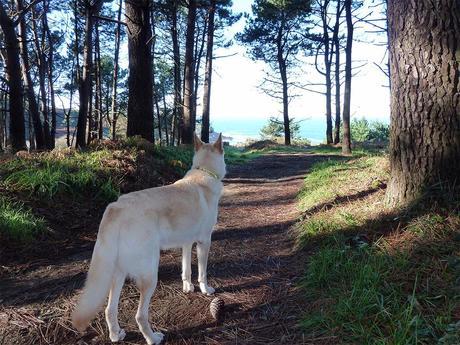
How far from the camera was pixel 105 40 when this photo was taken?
1022 inches

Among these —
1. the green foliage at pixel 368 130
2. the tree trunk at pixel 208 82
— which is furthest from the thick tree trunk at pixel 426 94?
the green foliage at pixel 368 130

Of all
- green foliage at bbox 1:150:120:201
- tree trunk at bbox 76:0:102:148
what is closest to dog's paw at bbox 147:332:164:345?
green foliage at bbox 1:150:120:201

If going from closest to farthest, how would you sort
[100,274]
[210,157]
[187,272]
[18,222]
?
[100,274], [187,272], [210,157], [18,222]

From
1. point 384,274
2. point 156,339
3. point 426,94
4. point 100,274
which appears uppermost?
point 426,94

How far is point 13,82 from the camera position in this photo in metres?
9.05

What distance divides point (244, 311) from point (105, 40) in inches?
1059

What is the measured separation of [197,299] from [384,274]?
1603mm

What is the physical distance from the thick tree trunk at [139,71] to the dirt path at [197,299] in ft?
16.3

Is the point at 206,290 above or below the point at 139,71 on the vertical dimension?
below

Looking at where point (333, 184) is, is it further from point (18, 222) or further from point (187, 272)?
point (18, 222)

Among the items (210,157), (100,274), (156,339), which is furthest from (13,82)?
(156,339)

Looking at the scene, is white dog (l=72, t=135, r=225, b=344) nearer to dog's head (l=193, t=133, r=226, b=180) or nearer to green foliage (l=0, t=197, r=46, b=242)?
dog's head (l=193, t=133, r=226, b=180)

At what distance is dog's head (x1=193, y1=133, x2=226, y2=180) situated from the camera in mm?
3719

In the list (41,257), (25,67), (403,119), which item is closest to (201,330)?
(41,257)
